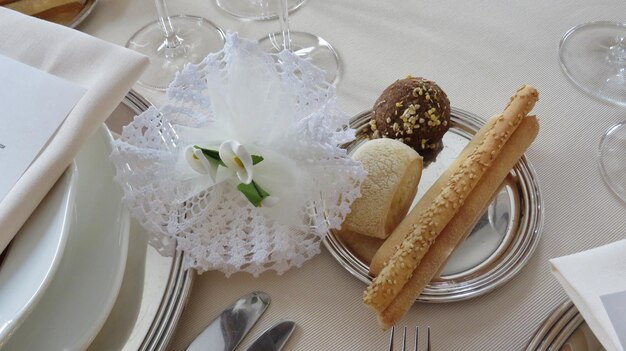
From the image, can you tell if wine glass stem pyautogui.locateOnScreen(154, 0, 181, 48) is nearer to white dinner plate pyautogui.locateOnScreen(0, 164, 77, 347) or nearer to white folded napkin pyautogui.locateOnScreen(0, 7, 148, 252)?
white folded napkin pyautogui.locateOnScreen(0, 7, 148, 252)

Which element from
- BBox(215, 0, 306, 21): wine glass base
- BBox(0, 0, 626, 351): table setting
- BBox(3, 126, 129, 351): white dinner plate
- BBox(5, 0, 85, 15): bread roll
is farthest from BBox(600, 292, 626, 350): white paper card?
BBox(5, 0, 85, 15): bread roll

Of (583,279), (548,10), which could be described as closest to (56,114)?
(583,279)

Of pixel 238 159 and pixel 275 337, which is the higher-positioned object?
pixel 238 159

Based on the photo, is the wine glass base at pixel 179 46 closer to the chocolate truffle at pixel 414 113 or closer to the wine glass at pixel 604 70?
the chocolate truffle at pixel 414 113

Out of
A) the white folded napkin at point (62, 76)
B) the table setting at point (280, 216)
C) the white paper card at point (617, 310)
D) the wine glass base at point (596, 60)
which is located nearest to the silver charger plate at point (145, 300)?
the table setting at point (280, 216)

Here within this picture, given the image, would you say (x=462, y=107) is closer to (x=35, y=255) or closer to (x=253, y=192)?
(x=253, y=192)

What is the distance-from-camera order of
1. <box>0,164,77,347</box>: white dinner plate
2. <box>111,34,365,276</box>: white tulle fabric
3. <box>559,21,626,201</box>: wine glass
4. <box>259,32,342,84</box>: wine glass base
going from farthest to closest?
<box>259,32,342,84</box>: wine glass base
<box>559,21,626,201</box>: wine glass
<box>111,34,365,276</box>: white tulle fabric
<box>0,164,77,347</box>: white dinner plate

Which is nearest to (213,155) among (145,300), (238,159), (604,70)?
(238,159)

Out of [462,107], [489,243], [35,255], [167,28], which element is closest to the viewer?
[35,255]

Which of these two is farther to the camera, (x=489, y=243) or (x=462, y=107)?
(x=462, y=107)
